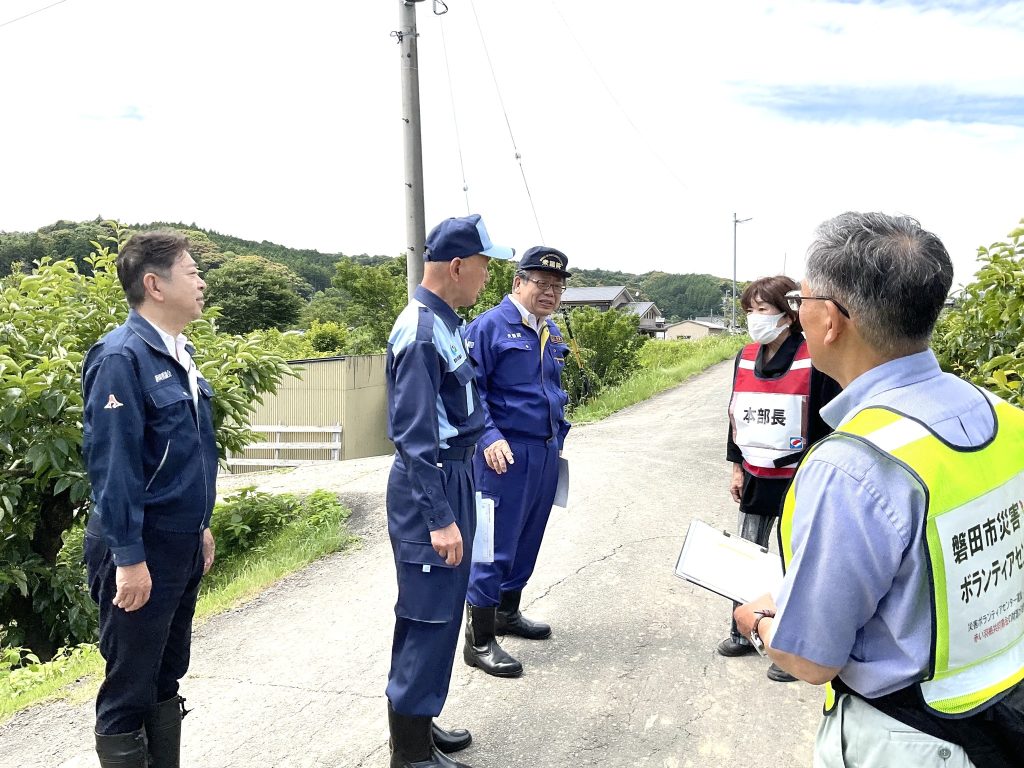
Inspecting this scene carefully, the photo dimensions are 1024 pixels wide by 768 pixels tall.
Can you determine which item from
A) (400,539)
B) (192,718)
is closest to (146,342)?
(400,539)

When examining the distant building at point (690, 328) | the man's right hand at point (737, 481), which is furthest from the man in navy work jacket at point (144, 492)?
the distant building at point (690, 328)

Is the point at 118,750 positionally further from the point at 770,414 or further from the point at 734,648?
the point at 770,414

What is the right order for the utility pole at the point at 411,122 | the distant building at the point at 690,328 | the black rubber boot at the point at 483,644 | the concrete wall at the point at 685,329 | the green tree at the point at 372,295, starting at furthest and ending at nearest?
the concrete wall at the point at 685,329 → the distant building at the point at 690,328 → the green tree at the point at 372,295 → the utility pole at the point at 411,122 → the black rubber boot at the point at 483,644

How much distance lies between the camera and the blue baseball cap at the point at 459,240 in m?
3.12

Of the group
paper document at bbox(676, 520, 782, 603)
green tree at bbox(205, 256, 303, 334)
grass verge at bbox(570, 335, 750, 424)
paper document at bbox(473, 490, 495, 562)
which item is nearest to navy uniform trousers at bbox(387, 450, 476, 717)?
paper document at bbox(473, 490, 495, 562)

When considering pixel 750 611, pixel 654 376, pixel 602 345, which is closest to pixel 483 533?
pixel 750 611

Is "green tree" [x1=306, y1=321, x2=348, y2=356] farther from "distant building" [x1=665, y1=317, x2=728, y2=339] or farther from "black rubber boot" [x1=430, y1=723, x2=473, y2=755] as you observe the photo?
"distant building" [x1=665, y1=317, x2=728, y2=339]

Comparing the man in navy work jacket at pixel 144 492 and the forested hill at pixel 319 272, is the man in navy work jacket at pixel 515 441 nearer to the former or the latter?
the man in navy work jacket at pixel 144 492

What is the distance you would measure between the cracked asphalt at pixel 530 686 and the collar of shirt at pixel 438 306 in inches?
70.0

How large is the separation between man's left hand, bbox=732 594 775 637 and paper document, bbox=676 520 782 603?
163mm

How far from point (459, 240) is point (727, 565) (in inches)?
66.8

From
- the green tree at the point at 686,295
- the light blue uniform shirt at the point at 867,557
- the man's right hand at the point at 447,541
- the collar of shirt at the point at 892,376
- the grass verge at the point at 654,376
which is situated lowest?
the green tree at the point at 686,295

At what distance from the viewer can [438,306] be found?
3.15 metres

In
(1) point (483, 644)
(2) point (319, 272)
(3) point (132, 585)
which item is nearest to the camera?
(3) point (132, 585)
